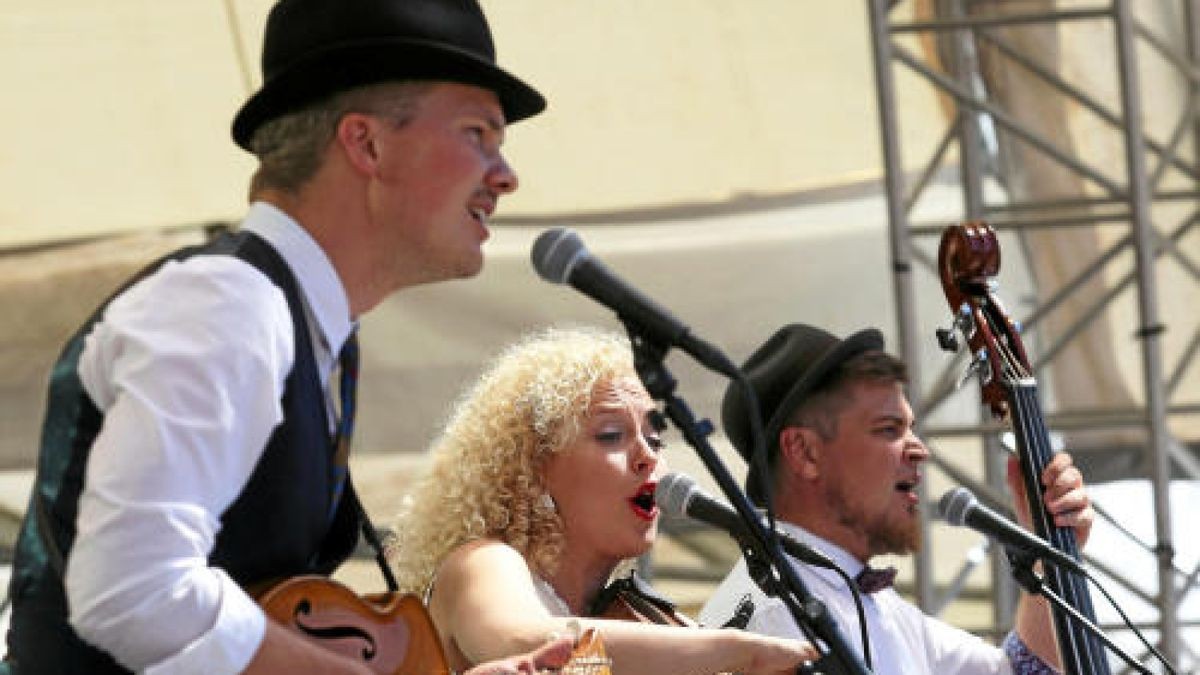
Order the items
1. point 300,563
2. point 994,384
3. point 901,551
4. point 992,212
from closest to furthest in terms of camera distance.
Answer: point 300,563
point 994,384
point 901,551
point 992,212

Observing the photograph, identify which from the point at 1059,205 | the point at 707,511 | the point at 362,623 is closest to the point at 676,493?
the point at 707,511

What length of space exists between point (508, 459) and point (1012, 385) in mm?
810

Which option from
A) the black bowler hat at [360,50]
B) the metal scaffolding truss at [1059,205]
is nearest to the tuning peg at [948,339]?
the black bowler hat at [360,50]

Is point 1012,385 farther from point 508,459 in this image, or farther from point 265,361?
point 265,361

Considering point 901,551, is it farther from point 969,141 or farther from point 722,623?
point 969,141

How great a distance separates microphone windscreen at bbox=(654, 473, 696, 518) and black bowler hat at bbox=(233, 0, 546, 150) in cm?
67

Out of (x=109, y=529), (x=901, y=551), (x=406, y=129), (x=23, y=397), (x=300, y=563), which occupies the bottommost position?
(x=23, y=397)

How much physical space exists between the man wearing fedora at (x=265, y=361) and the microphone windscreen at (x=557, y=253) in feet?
0.25

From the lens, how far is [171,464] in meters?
2.11

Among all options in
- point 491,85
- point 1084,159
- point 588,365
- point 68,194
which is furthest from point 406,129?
point 68,194

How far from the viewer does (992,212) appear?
6812mm

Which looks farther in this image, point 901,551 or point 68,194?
point 68,194

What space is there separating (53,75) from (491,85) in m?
5.38

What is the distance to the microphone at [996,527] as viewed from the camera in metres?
3.35
